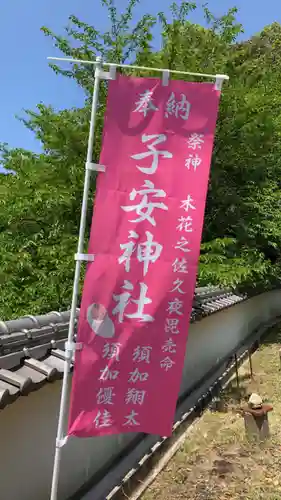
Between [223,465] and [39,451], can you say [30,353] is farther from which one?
[223,465]

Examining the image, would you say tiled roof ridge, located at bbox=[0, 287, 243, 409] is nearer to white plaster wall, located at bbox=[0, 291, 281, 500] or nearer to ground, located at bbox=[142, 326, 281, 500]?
white plaster wall, located at bbox=[0, 291, 281, 500]

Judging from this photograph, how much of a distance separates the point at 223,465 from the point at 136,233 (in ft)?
14.2

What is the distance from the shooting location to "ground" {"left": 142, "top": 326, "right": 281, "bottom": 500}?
5898 mm

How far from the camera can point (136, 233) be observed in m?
3.96

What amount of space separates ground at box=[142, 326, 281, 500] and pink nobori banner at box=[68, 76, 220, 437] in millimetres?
2488

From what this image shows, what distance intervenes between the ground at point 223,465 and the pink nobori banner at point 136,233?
98.0 inches

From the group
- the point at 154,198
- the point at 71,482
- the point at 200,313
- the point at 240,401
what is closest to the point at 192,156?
the point at 154,198

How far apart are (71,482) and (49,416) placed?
2.89ft

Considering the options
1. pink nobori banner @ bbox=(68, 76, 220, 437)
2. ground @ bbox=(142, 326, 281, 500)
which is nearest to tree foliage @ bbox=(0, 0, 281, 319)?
ground @ bbox=(142, 326, 281, 500)

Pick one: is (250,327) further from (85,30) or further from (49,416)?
(49,416)

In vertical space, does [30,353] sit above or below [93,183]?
below

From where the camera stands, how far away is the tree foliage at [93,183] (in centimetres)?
1230

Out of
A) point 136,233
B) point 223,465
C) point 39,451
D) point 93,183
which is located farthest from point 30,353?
point 93,183

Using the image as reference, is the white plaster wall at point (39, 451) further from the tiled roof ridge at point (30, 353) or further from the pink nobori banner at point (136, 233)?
the pink nobori banner at point (136, 233)
